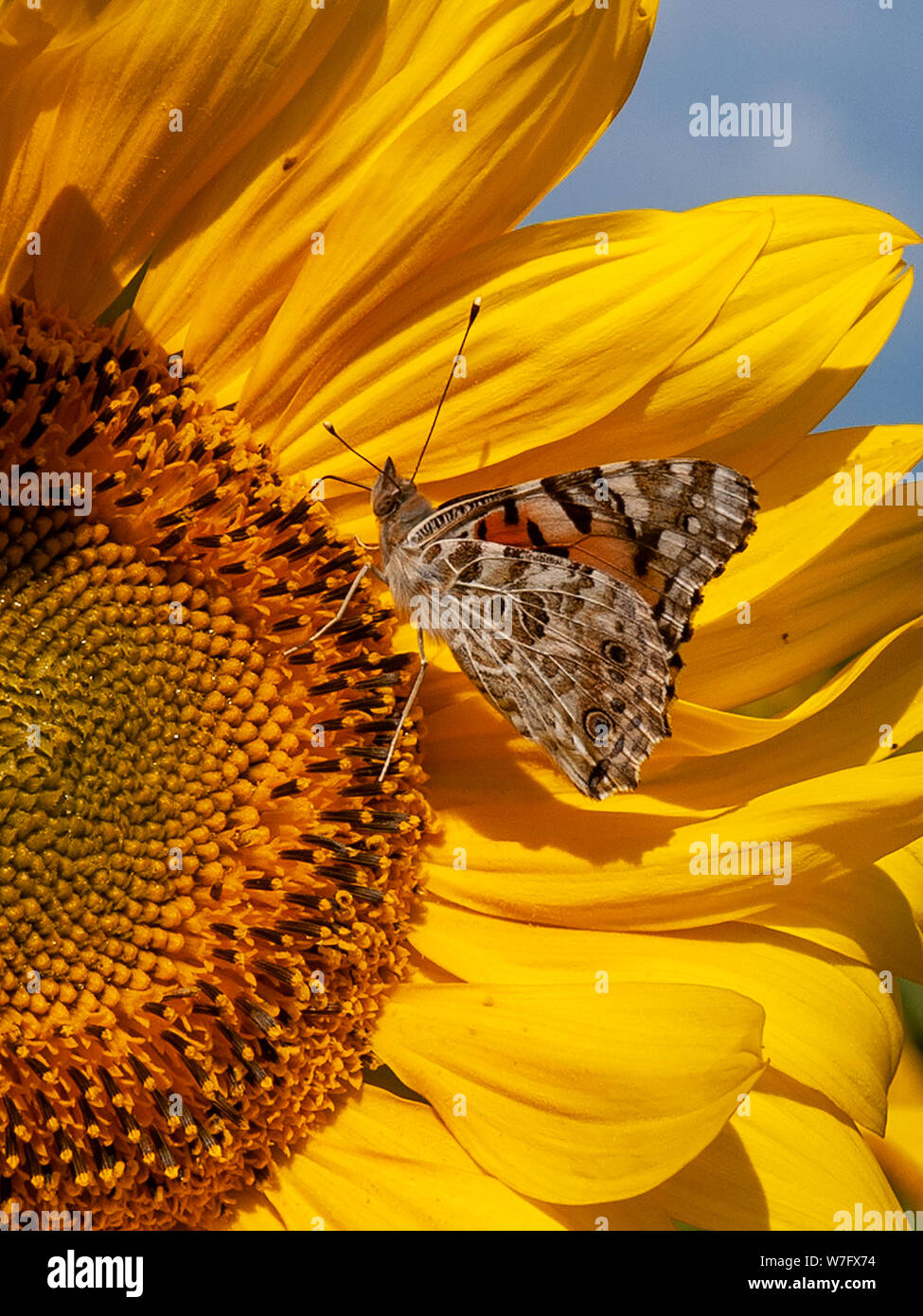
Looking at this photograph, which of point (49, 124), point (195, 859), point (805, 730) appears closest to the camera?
point (49, 124)

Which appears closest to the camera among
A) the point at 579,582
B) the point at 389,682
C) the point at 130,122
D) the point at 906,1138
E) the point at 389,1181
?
the point at 130,122

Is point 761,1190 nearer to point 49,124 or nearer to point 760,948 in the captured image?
point 760,948

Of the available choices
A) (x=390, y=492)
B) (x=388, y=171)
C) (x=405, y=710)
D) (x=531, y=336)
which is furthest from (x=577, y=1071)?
(x=388, y=171)

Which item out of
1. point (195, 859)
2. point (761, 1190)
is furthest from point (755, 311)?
point (761, 1190)

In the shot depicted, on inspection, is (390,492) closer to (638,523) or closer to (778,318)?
(638,523)

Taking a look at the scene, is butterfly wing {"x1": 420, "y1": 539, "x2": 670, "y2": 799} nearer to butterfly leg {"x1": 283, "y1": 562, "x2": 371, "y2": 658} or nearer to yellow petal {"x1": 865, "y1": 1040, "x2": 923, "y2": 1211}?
butterfly leg {"x1": 283, "y1": 562, "x2": 371, "y2": 658}

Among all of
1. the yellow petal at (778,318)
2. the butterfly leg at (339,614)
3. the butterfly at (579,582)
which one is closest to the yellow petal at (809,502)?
the yellow petal at (778,318)
